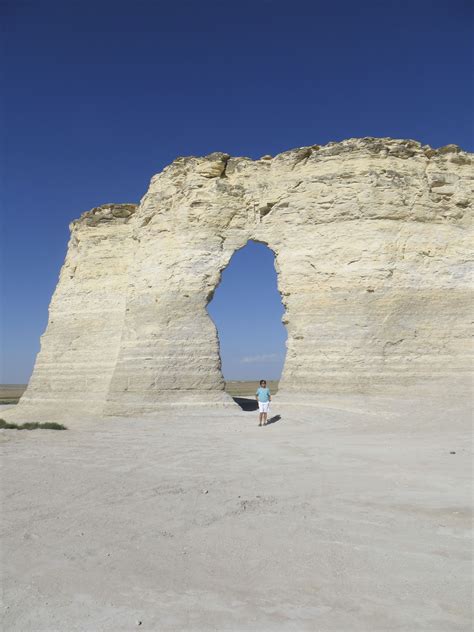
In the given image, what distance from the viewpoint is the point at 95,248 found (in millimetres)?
20234

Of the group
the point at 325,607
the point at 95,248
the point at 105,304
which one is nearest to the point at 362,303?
the point at 105,304

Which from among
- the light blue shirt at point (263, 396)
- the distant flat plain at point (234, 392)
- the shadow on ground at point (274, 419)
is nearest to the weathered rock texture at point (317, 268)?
the shadow on ground at point (274, 419)

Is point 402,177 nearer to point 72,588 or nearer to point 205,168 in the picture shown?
point 205,168

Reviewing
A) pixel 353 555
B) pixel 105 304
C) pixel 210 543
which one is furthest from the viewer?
pixel 105 304

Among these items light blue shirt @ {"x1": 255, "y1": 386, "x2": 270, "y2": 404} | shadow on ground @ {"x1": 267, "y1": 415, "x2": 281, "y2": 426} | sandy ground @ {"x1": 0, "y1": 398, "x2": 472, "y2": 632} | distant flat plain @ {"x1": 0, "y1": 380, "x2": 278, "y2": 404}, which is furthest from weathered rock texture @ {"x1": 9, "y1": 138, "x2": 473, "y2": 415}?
distant flat plain @ {"x1": 0, "y1": 380, "x2": 278, "y2": 404}

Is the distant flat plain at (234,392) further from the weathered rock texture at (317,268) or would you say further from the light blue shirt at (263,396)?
the light blue shirt at (263,396)

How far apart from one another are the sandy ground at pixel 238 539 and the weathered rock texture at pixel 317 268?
607cm

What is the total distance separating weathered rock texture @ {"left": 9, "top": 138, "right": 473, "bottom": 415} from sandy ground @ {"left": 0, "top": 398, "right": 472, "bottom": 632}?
6070mm

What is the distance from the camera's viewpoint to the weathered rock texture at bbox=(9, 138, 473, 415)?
14469 mm

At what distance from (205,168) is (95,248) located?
5.60m

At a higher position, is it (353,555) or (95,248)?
(95,248)

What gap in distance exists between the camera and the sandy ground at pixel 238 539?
3.15 meters

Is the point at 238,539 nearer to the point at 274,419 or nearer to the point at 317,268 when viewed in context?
the point at 274,419

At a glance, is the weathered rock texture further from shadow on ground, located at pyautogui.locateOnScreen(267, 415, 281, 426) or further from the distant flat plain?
the distant flat plain
